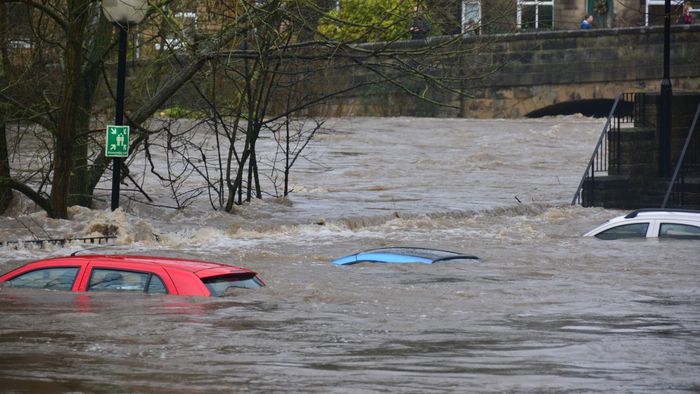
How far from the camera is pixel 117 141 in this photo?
1759cm

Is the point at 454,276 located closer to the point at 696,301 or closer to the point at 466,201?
the point at 696,301

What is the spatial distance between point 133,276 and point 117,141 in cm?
647

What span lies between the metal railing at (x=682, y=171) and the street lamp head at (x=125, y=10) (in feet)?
36.8

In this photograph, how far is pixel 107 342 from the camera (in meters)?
10.5

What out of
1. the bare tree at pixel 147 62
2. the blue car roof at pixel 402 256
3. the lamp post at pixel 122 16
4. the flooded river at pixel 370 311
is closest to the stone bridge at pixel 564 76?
the flooded river at pixel 370 311

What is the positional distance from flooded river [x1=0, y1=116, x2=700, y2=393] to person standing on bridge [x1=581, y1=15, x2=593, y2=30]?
73.0ft

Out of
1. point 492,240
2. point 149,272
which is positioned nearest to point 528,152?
point 492,240

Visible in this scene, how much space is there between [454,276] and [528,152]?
80.7ft

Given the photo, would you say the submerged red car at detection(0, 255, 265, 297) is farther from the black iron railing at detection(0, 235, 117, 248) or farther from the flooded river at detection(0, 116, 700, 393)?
the black iron railing at detection(0, 235, 117, 248)

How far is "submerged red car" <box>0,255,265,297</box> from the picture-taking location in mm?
11172

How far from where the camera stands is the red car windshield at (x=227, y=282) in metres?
11.3

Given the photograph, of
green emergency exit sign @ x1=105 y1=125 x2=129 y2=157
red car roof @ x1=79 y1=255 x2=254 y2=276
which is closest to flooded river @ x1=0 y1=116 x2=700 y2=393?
red car roof @ x1=79 y1=255 x2=254 y2=276

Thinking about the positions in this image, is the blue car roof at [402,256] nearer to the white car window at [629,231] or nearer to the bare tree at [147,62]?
the white car window at [629,231]

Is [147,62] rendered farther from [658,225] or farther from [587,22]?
[587,22]
